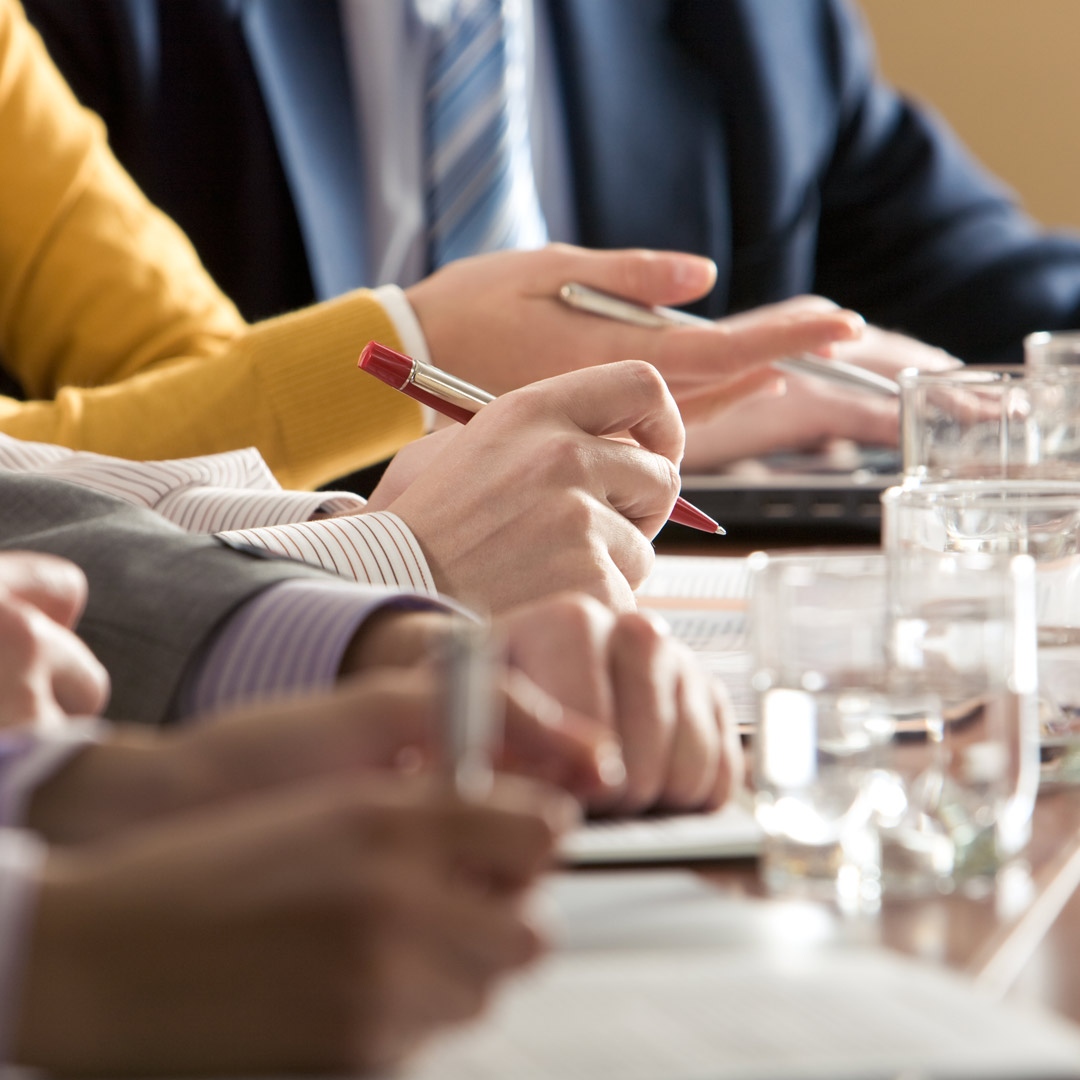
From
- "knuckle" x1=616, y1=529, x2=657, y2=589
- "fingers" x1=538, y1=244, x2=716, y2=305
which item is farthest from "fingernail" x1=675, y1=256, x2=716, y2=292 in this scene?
"knuckle" x1=616, y1=529, x2=657, y2=589

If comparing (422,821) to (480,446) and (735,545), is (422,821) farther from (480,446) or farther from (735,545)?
(735,545)

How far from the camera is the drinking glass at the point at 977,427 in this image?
50 cm

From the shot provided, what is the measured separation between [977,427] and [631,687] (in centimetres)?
27

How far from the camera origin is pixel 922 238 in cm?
149

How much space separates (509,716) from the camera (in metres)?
0.23

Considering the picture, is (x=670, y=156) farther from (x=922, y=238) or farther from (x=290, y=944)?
(x=290, y=944)

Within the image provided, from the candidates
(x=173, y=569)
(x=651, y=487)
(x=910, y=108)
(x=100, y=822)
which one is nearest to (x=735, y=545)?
(x=651, y=487)

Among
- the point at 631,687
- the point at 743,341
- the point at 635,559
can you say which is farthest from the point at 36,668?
the point at 743,341

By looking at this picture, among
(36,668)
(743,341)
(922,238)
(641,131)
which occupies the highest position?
(36,668)

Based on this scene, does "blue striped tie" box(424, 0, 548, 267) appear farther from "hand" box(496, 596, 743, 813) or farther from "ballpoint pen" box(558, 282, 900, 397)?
"hand" box(496, 596, 743, 813)

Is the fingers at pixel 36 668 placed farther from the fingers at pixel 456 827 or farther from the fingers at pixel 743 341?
the fingers at pixel 743 341

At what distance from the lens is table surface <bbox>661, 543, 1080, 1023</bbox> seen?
0.78 feet

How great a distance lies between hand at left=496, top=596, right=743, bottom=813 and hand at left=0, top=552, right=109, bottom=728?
8 cm

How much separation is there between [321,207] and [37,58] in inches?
12.0
